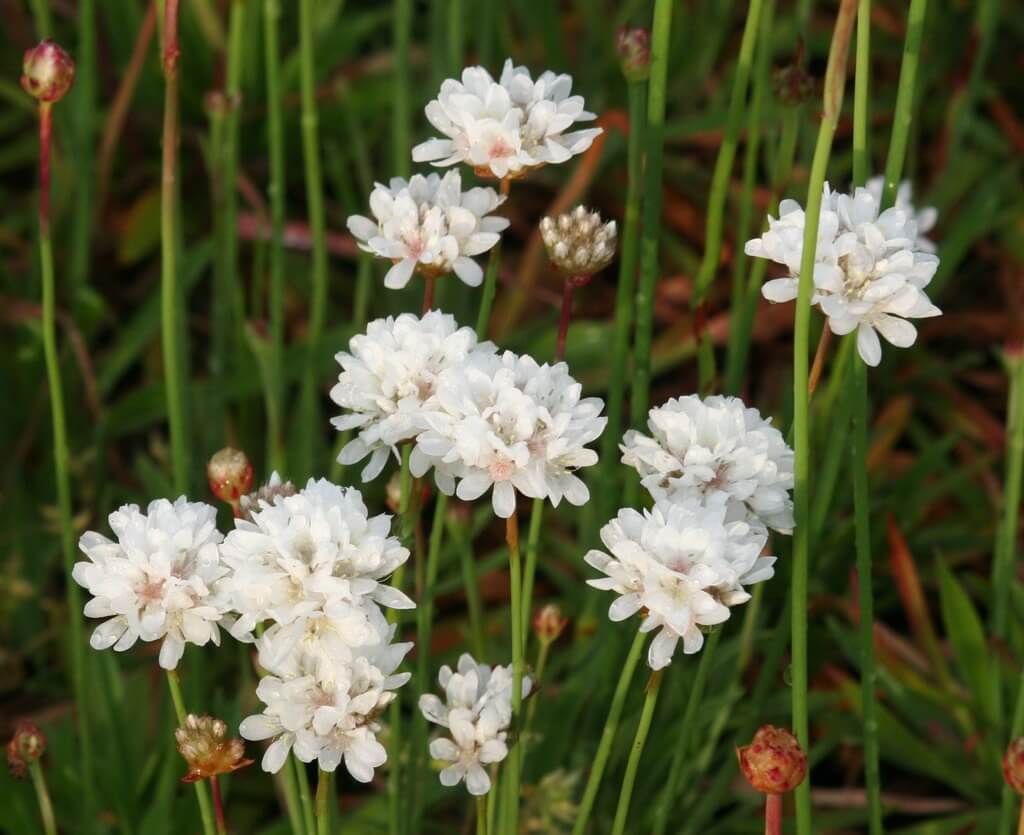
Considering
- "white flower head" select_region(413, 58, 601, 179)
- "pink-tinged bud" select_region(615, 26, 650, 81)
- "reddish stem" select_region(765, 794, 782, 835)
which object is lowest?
"reddish stem" select_region(765, 794, 782, 835)

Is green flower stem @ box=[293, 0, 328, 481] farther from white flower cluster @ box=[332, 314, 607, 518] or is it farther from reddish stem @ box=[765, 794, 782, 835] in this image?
reddish stem @ box=[765, 794, 782, 835]

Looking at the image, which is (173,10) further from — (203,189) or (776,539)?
(203,189)

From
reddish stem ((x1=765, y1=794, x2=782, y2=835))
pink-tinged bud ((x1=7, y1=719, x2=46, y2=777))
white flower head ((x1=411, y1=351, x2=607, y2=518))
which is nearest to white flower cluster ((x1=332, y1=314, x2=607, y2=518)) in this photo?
white flower head ((x1=411, y1=351, x2=607, y2=518))

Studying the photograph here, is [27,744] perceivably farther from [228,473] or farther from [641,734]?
[641,734]

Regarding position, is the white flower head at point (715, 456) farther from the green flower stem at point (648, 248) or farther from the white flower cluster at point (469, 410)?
the green flower stem at point (648, 248)

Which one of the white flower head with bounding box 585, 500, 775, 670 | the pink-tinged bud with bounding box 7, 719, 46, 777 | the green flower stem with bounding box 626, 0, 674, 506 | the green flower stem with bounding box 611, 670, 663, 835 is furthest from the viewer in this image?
the green flower stem with bounding box 626, 0, 674, 506

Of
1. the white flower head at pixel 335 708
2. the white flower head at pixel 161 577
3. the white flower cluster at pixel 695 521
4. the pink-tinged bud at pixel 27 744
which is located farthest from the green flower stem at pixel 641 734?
the pink-tinged bud at pixel 27 744
